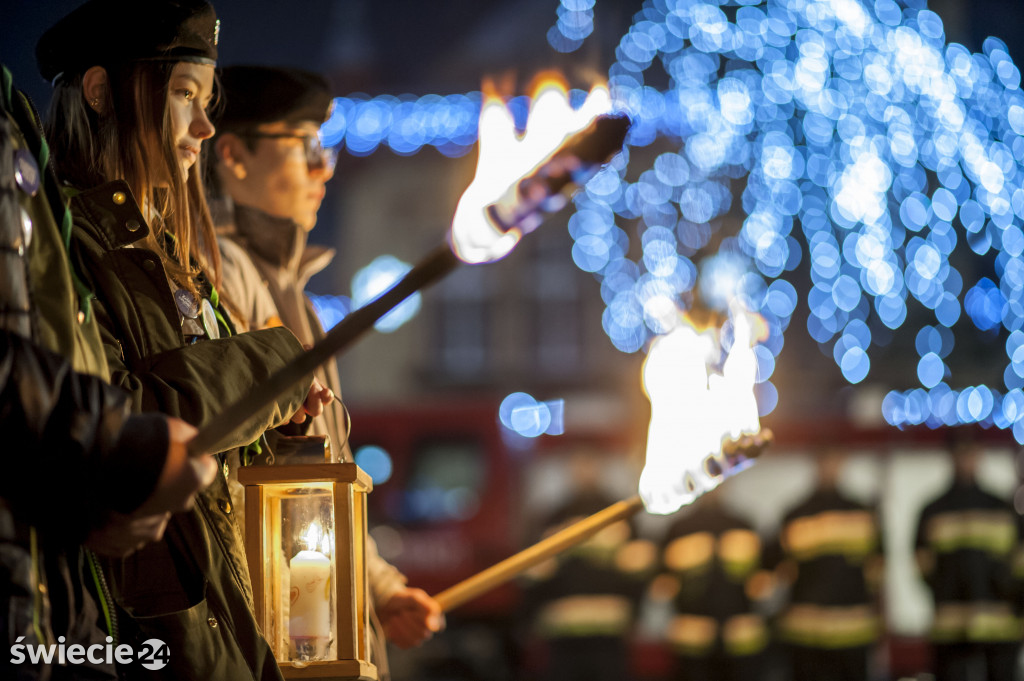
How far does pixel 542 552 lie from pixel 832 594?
20.6 ft

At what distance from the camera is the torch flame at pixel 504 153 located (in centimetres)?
165

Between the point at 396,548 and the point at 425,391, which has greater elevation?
the point at 425,391

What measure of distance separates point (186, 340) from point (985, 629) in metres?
8.54

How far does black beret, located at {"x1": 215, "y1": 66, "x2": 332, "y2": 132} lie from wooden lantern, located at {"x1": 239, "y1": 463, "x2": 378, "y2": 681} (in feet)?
4.72

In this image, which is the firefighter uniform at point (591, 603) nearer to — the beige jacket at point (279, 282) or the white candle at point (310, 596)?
the beige jacket at point (279, 282)

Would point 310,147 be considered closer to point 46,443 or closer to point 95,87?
point 95,87

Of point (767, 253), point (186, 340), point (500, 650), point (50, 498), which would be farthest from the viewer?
point (767, 253)

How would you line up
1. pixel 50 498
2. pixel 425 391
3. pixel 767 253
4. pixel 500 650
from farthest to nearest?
pixel 425 391
pixel 767 253
pixel 500 650
pixel 50 498

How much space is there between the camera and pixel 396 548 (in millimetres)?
11953

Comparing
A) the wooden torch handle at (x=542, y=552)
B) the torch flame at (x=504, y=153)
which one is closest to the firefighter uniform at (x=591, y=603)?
the wooden torch handle at (x=542, y=552)

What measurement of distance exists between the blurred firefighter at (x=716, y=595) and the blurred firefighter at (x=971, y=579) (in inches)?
50.5

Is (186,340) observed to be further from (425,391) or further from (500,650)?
(425,391)

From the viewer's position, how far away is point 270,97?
349cm

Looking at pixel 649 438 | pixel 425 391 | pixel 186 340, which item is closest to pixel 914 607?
pixel 649 438
